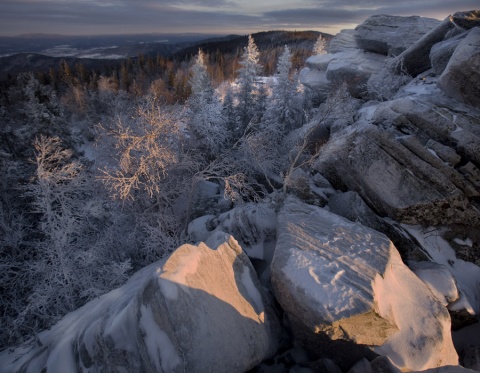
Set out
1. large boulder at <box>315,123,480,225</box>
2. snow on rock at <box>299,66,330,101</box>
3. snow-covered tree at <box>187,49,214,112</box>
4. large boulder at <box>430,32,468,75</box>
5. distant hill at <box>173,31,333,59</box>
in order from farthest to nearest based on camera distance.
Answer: distant hill at <box>173,31,333,59</box> < snow on rock at <box>299,66,330,101</box> < snow-covered tree at <box>187,49,214,112</box> < large boulder at <box>430,32,468,75</box> < large boulder at <box>315,123,480,225</box>

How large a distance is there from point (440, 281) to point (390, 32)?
2100cm

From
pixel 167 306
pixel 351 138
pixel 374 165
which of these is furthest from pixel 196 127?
pixel 167 306

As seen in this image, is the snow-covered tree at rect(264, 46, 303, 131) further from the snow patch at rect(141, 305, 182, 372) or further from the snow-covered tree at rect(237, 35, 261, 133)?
the snow patch at rect(141, 305, 182, 372)

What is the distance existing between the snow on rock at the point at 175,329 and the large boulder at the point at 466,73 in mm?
11631

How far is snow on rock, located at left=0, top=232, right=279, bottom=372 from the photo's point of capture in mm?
5938

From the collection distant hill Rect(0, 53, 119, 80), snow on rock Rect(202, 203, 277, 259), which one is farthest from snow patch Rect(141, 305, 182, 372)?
distant hill Rect(0, 53, 119, 80)

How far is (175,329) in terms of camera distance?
233 inches

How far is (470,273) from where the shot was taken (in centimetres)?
953

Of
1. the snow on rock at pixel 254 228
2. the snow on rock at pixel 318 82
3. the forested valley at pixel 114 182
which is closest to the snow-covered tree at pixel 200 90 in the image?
the forested valley at pixel 114 182

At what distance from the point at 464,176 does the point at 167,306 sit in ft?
35.8

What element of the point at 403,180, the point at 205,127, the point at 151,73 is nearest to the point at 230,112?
the point at 205,127

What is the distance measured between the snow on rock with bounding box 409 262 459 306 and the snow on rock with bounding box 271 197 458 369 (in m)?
0.74

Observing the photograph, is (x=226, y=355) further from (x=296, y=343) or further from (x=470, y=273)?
(x=470, y=273)

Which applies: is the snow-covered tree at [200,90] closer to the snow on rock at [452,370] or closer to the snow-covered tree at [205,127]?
the snow-covered tree at [205,127]
